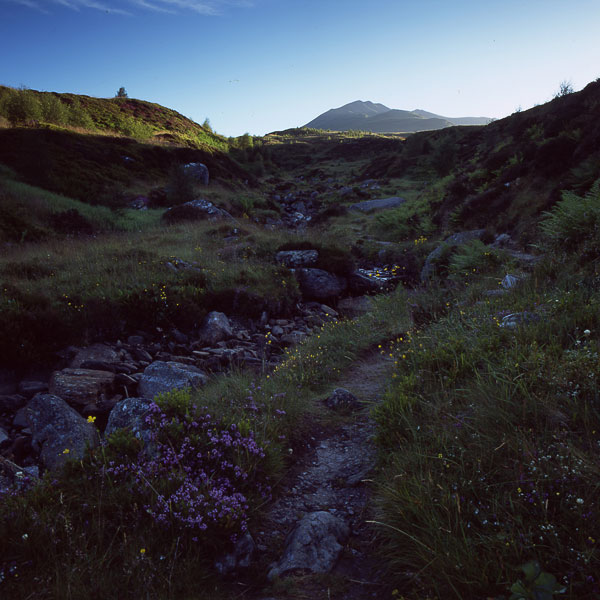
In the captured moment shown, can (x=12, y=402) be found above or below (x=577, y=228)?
below

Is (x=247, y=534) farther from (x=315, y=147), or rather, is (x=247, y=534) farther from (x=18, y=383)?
(x=315, y=147)

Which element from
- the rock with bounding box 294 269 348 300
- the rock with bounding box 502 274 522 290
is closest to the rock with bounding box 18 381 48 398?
the rock with bounding box 294 269 348 300

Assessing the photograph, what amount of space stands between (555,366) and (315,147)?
78.7 m

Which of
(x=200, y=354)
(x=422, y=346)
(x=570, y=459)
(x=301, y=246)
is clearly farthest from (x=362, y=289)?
(x=570, y=459)

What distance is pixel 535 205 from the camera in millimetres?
11320

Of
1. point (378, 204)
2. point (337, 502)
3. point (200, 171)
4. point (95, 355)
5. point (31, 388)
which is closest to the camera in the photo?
point (337, 502)

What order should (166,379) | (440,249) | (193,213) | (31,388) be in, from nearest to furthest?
(166,379) → (31,388) → (440,249) → (193,213)

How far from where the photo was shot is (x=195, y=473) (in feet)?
9.71

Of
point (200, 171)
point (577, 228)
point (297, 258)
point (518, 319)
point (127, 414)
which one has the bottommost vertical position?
point (127, 414)

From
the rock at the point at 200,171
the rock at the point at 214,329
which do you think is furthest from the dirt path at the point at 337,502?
the rock at the point at 200,171

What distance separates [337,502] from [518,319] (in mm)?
2937

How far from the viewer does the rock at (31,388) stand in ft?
18.3

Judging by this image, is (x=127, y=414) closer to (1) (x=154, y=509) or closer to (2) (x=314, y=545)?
(1) (x=154, y=509)

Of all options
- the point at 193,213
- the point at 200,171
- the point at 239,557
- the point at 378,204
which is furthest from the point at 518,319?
the point at 200,171
